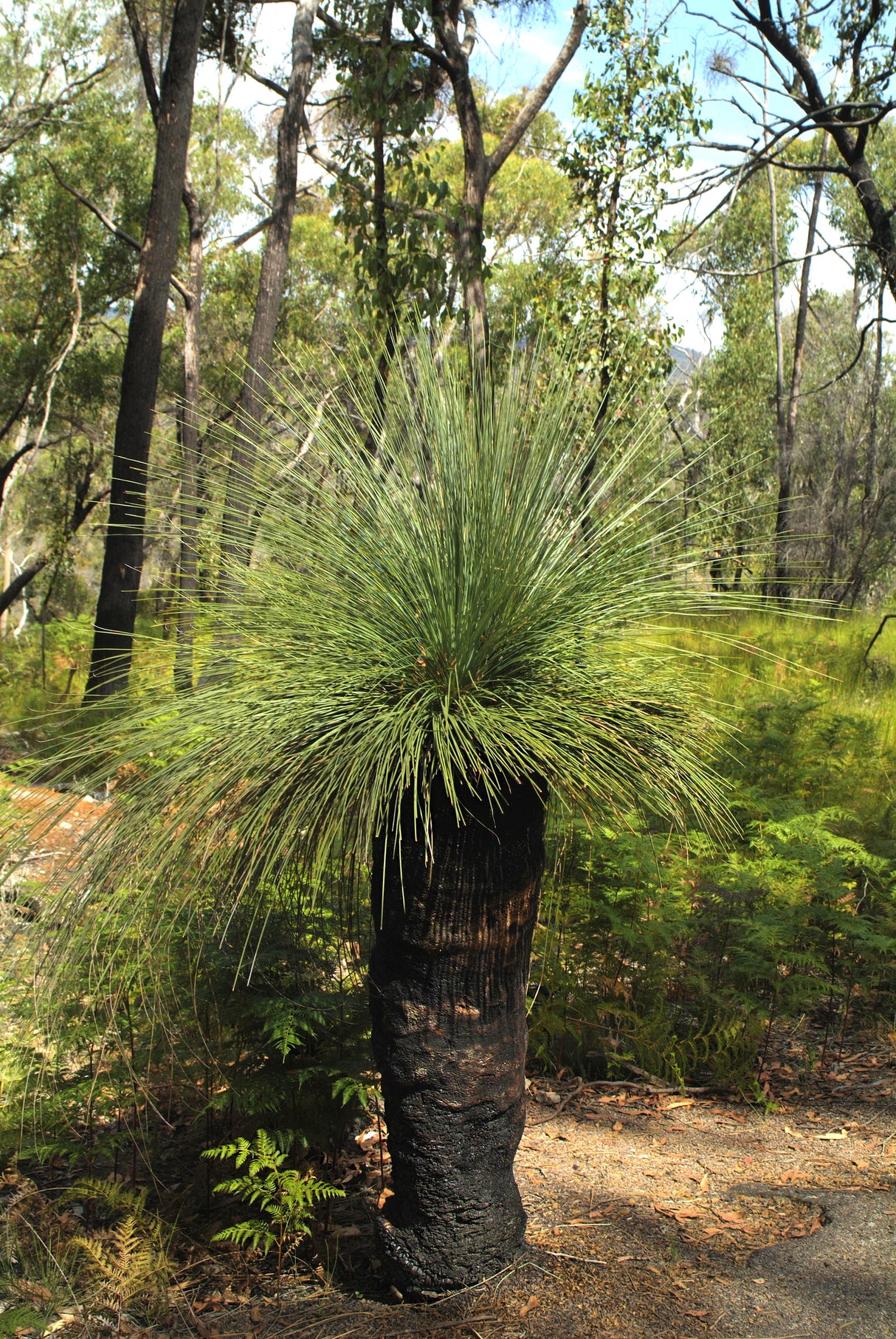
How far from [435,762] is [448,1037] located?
603 mm

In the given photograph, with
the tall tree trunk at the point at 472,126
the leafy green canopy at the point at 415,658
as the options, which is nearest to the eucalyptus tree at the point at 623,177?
the tall tree trunk at the point at 472,126

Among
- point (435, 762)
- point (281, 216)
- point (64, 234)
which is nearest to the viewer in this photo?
point (435, 762)

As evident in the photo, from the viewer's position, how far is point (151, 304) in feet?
24.3

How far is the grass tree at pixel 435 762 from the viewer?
2.12 m

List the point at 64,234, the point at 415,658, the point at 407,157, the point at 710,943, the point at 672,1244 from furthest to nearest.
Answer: the point at 64,234
the point at 407,157
the point at 710,943
the point at 672,1244
the point at 415,658

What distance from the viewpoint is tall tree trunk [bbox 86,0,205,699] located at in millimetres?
7168

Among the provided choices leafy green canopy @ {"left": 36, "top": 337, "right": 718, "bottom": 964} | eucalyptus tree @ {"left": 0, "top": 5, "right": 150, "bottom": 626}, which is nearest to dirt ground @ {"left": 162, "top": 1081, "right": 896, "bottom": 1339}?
leafy green canopy @ {"left": 36, "top": 337, "right": 718, "bottom": 964}

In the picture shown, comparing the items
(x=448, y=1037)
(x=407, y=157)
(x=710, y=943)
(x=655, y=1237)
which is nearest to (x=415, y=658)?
(x=448, y=1037)

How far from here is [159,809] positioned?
2.19m

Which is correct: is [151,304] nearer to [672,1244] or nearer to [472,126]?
[472,126]

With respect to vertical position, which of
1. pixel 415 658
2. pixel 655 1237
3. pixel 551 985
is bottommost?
pixel 655 1237

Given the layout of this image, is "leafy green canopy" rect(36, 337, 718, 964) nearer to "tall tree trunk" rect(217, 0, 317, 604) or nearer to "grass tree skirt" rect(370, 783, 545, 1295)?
"grass tree skirt" rect(370, 783, 545, 1295)

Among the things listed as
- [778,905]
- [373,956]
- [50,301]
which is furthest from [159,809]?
[50,301]

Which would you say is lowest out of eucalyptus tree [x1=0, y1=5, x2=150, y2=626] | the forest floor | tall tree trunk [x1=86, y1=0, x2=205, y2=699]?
the forest floor
